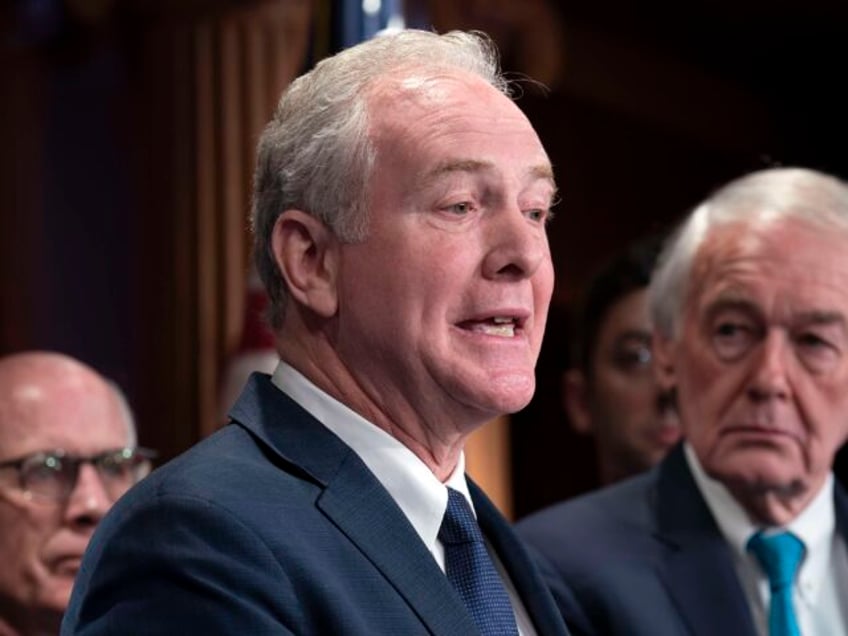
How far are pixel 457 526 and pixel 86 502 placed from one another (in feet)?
4.06

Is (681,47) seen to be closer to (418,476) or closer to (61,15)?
(61,15)

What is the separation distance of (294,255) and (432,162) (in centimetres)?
21

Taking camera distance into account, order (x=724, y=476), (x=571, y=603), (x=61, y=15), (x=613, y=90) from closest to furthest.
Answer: (x=571, y=603), (x=724, y=476), (x=61, y=15), (x=613, y=90)

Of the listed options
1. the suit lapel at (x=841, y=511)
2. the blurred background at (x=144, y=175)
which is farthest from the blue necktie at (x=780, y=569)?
the blurred background at (x=144, y=175)

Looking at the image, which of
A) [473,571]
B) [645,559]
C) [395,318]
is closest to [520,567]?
[473,571]

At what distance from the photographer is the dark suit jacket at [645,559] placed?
2.95 m

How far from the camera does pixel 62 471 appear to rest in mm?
3262

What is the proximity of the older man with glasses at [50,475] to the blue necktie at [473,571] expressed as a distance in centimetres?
120

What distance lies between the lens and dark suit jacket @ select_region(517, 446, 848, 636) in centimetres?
295

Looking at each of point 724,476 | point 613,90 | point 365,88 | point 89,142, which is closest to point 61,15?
point 89,142

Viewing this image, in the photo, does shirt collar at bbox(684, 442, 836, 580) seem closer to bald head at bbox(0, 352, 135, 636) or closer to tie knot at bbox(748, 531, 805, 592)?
tie knot at bbox(748, 531, 805, 592)

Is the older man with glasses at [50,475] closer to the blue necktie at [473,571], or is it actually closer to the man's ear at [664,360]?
the man's ear at [664,360]

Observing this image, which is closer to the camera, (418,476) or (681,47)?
(418,476)

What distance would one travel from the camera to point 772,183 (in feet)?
10.7
